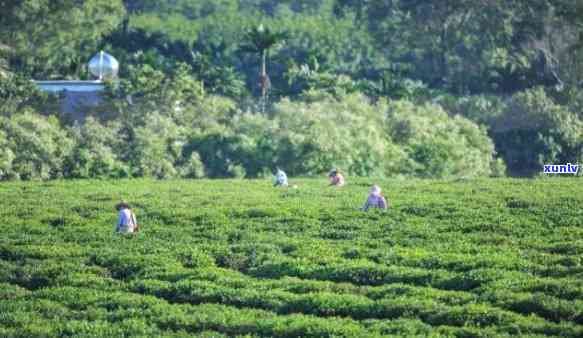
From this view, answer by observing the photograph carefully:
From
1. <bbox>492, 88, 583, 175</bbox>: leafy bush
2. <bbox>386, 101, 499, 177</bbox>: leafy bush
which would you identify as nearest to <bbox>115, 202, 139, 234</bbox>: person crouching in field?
<bbox>386, 101, 499, 177</bbox>: leafy bush

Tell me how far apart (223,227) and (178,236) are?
5.39ft

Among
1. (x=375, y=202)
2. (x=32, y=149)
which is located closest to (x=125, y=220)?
(x=375, y=202)

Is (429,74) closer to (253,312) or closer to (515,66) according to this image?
(515,66)

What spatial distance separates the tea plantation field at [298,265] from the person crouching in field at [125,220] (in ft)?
1.79

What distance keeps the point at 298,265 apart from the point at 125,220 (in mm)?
6541

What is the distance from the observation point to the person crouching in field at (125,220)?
112 feet

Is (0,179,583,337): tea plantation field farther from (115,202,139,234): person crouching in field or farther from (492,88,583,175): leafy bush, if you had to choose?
(492,88,583,175): leafy bush

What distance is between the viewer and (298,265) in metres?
29.4

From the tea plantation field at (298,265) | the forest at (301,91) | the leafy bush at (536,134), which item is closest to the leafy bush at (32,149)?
the forest at (301,91)

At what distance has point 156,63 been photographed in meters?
75.5

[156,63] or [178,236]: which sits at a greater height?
[156,63]

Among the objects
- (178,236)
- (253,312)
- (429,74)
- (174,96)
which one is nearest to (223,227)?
(178,236)

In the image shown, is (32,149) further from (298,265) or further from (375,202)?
(298,265)

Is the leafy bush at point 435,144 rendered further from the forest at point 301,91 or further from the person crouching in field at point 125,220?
the person crouching in field at point 125,220
